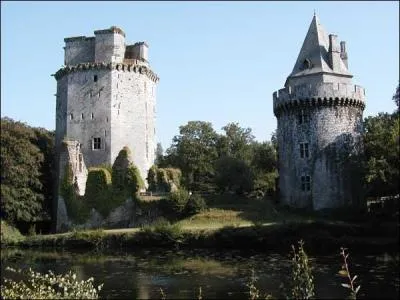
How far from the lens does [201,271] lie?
23562mm

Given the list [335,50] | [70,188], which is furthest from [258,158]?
[70,188]

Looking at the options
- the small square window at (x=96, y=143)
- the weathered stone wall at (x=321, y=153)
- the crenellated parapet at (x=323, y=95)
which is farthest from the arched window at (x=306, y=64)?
the small square window at (x=96, y=143)

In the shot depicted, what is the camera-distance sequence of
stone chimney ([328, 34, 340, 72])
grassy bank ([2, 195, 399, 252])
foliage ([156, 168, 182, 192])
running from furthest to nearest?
foliage ([156, 168, 182, 192])
stone chimney ([328, 34, 340, 72])
grassy bank ([2, 195, 399, 252])

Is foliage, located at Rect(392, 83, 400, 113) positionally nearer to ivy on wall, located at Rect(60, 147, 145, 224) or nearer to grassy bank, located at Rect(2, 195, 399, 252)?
grassy bank, located at Rect(2, 195, 399, 252)

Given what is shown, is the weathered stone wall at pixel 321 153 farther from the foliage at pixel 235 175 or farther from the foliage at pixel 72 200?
the foliage at pixel 72 200

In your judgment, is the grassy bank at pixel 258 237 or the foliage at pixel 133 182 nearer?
the grassy bank at pixel 258 237

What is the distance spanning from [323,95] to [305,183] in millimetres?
6828

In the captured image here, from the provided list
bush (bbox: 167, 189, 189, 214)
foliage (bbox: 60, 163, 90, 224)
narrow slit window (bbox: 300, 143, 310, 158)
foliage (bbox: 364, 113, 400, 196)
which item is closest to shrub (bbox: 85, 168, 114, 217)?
foliage (bbox: 60, 163, 90, 224)

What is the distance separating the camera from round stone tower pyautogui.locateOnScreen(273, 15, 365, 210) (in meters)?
40.3

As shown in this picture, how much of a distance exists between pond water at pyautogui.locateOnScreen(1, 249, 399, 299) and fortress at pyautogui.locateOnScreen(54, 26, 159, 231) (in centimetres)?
1629

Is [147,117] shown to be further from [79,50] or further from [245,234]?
[245,234]

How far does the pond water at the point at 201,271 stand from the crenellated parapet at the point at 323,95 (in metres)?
15.1

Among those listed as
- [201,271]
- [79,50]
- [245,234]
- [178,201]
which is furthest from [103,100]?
[201,271]

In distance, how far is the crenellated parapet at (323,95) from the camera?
134ft
